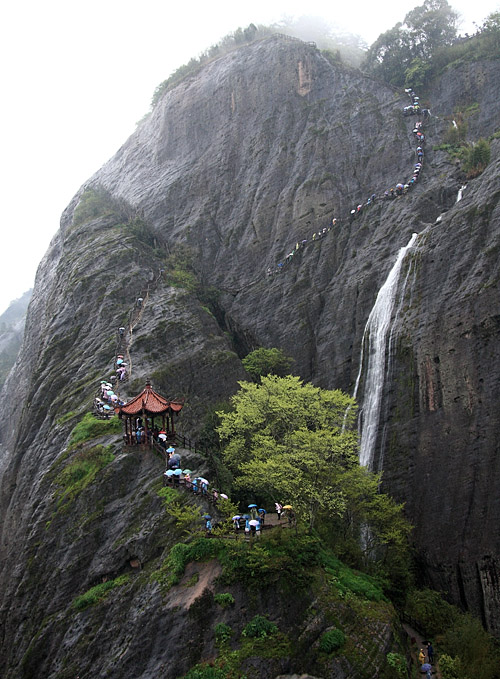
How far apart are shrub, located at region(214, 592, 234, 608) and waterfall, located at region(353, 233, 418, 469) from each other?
43.8ft

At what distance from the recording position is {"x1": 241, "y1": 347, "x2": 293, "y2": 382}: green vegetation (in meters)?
38.1

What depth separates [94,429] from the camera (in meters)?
28.1

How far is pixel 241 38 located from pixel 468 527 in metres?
61.0

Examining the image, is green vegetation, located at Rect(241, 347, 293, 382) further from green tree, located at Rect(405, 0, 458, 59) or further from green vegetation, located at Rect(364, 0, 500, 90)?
green tree, located at Rect(405, 0, 458, 59)

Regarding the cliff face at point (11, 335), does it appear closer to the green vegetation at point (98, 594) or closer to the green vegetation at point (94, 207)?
the green vegetation at point (94, 207)

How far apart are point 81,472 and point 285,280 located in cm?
2327

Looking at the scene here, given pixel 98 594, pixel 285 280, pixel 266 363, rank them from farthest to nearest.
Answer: pixel 285 280 → pixel 266 363 → pixel 98 594

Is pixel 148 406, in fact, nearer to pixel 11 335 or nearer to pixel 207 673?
pixel 207 673

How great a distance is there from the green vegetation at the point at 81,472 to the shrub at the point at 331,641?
13.0 m

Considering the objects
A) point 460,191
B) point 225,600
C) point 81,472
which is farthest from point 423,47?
point 225,600

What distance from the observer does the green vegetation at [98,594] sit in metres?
20.5

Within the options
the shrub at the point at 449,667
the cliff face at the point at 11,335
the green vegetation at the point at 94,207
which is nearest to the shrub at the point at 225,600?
the shrub at the point at 449,667

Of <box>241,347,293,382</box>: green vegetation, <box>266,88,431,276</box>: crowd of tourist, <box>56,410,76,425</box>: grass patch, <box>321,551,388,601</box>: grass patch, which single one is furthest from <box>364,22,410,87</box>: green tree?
<box>321,551,388,601</box>: grass patch

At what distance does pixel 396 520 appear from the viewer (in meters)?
24.0
